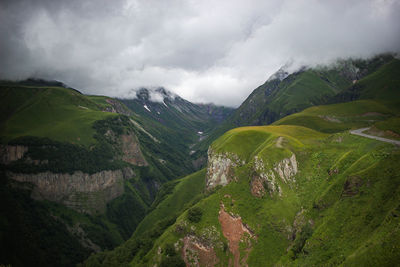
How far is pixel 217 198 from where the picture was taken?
8800cm

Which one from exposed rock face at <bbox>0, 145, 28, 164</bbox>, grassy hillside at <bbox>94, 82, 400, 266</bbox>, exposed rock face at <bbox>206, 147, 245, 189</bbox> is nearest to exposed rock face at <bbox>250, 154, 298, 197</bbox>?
grassy hillside at <bbox>94, 82, 400, 266</bbox>

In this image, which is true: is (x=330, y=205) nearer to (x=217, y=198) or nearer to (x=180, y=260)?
(x=217, y=198)

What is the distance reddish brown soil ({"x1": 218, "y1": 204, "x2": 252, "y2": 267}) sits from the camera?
73.3 metres

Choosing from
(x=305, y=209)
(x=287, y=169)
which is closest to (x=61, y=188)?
(x=287, y=169)

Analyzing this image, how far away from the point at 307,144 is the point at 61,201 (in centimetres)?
19939

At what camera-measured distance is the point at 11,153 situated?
608 ft

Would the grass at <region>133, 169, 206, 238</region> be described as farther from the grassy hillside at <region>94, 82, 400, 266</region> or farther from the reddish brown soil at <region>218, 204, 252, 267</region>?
the reddish brown soil at <region>218, 204, 252, 267</region>

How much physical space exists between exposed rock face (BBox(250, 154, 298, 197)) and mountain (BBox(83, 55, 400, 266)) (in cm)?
38

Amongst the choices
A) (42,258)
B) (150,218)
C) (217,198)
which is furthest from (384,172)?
(42,258)

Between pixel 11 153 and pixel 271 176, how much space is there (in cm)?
21658

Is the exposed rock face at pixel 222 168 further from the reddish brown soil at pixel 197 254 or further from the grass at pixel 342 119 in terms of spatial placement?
the grass at pixel 342 119

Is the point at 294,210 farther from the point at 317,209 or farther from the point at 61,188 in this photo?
the point at 61,188

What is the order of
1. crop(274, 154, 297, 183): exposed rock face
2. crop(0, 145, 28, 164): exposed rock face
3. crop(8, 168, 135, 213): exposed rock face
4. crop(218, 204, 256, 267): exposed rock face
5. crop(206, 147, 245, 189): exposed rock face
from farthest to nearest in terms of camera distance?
crop(0, 145, 28, 164): exposed rock face → crop(8, 168, 135, 213): exposed rock face → crop(206, 147, 245, 189): exposed rock face → crop(274, 154, 297, 183): exposed rock face → crop(218, 204, 256, 267): exposed rock face

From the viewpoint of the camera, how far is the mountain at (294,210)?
137ft
